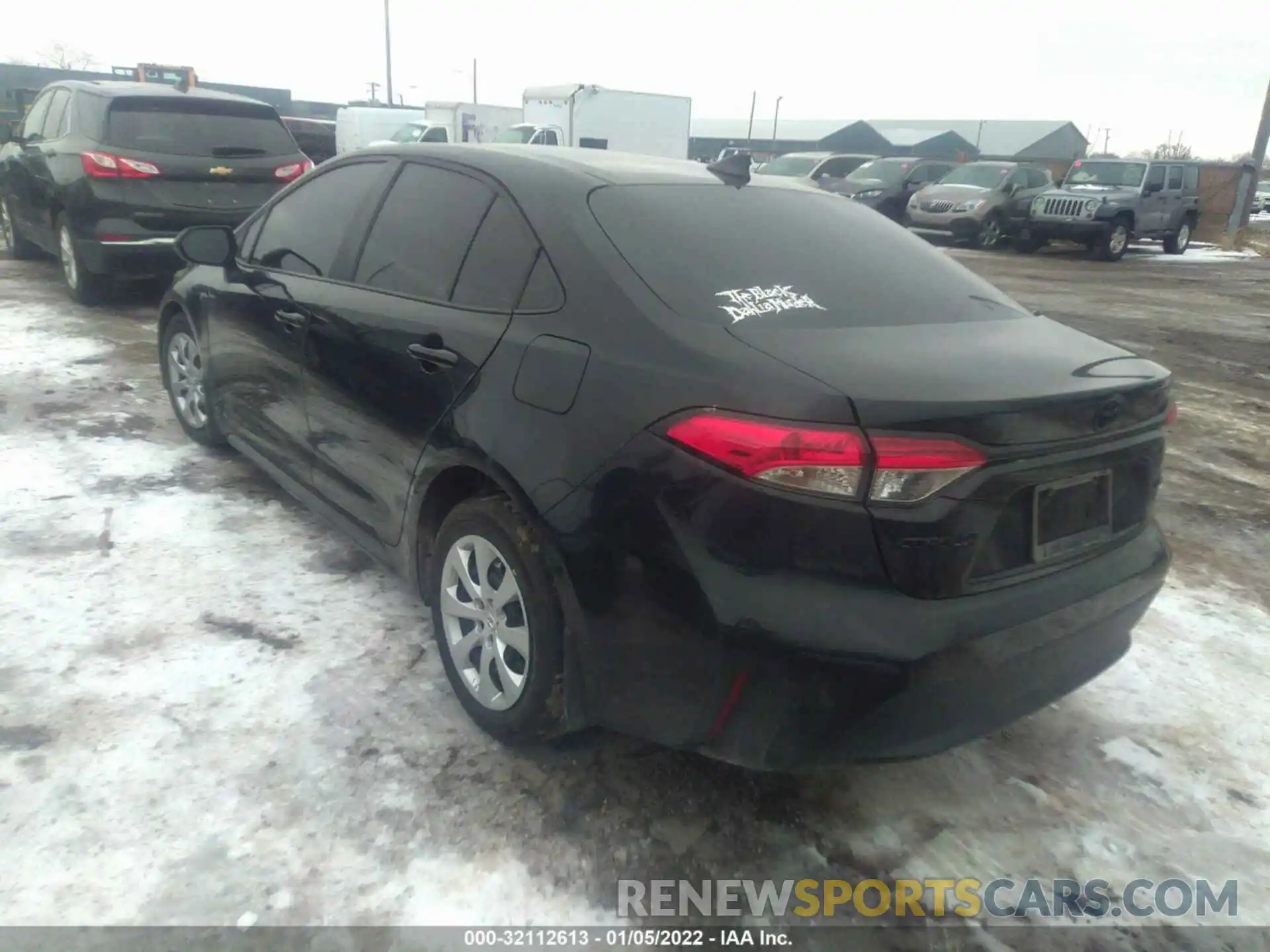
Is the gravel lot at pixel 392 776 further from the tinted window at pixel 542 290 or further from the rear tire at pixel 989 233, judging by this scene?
the rear tire at pixel 989 233

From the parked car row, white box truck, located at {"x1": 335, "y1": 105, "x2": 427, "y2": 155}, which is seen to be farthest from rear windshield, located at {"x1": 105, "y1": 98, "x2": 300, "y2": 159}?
white box truck, located at {"x1": 335, "y1": 105, "x2": 427, "y2": 155}

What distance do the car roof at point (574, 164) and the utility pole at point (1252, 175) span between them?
79.2 ft

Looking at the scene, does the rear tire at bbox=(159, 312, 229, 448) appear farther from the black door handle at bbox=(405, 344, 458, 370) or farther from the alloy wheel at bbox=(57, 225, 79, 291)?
the alloy wheel at bbox=(57, 225, 79, 291)

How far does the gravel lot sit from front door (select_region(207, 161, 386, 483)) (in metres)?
0.48

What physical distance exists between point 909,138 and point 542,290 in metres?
73.5

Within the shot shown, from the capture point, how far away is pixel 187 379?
4.72 meters

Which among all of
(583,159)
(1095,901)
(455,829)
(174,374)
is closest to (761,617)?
(455,829)

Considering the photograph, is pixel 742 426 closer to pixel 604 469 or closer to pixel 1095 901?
pixel 604 469

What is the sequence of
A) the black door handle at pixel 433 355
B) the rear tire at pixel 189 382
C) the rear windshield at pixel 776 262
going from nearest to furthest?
the rear windshield at pixel 776 262 < the black door handle at pixel 433 355 < the rear tire at pixel 189 382

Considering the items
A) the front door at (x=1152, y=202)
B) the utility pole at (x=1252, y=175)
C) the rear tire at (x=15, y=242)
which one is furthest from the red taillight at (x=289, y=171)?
the utility pole at (x=1252, y=175)

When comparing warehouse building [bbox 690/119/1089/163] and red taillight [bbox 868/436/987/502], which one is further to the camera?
warehouse building [bbox 690/119/1089/163]

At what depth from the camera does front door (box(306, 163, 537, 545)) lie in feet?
8.59

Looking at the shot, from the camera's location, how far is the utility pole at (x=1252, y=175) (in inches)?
858

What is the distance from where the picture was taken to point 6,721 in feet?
8.54
